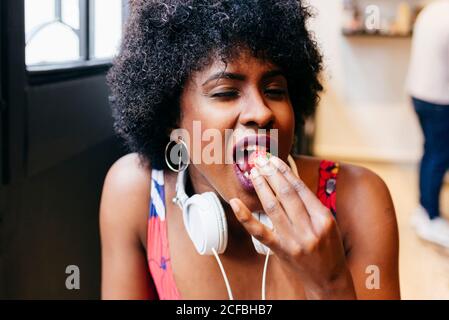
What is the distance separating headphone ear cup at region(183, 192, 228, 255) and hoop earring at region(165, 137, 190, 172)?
83 mm

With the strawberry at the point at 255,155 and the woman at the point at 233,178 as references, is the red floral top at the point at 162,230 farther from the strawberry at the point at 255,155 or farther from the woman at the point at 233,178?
the strawberry at the point at 255,155

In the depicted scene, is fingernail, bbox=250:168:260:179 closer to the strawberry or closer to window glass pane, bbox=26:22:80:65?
the strawberry

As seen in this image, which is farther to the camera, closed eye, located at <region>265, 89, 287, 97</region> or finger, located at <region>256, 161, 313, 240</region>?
closed eye, located at <region>265, 89, 287, 97</region>

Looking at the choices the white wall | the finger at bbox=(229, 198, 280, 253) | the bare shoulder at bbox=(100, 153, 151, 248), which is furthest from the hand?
the white wall

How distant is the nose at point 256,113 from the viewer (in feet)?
1.82

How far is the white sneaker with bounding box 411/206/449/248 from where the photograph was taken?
1.11 meters

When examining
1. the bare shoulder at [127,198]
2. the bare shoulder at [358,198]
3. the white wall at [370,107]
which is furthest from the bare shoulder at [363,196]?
the white wall at [370,107]

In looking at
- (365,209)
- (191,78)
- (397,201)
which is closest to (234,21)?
(191,78)

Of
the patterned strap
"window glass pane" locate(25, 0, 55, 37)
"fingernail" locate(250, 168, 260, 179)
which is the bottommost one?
the patterned strap

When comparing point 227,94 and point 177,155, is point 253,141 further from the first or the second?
point 177,155
